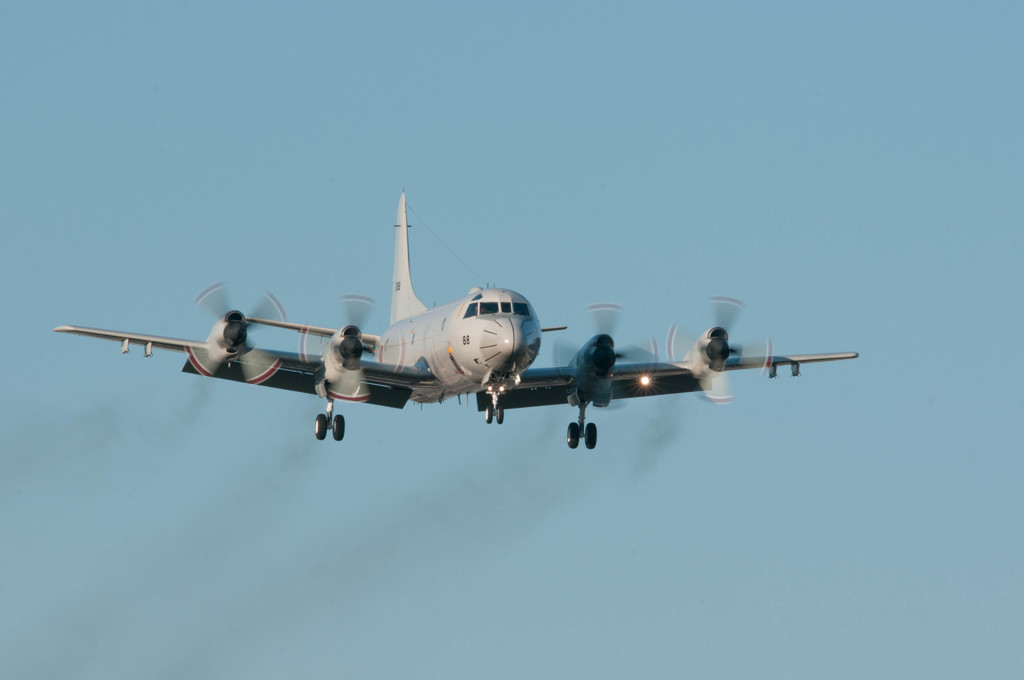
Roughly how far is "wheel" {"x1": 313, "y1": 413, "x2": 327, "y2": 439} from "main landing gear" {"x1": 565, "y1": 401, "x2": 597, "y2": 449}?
7463mm

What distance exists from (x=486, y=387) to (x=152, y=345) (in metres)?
9.54

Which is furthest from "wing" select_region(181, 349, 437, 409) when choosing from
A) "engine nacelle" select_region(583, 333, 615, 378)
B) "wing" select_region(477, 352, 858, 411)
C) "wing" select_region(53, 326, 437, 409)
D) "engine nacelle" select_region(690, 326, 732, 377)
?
"engine nacelle" select_region(690, 326, 732, 377)

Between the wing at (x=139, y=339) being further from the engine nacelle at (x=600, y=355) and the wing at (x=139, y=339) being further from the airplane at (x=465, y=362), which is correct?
the engine nacelle at (x=600, y=355)

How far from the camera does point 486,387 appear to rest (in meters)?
43.1

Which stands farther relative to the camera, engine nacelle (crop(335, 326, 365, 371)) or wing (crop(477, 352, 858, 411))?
wing (crop(477, 352, 858, 411))

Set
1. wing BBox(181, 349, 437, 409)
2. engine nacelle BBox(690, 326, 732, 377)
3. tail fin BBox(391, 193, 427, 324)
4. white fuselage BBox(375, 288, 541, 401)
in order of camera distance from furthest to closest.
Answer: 1. tail fin BBox(391, 193, 427, 324)
2. engine nacelle BBox(690, 326, 732, 377)
3. wing BBox(181, 349, 437, 409)
4. white fuselage BBox(375, 288, 541, 401)

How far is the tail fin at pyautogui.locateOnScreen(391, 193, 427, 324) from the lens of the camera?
2169 inches

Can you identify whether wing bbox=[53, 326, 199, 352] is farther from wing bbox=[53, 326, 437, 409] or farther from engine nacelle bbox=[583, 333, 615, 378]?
engine nacelle bbox=[583, 333, 615, 378]

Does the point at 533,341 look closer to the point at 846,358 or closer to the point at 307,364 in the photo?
the point at 307,364

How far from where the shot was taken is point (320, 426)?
45.7 m

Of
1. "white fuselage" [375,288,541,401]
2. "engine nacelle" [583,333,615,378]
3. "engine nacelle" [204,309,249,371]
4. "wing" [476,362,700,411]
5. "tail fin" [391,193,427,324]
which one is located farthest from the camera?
"tail fin" [391,193,427,324]

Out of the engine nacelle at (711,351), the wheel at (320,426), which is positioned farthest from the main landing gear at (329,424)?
the engine nacelle at (711,351)

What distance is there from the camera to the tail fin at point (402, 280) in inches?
2169

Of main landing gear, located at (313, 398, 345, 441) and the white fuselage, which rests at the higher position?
the white fuselage
